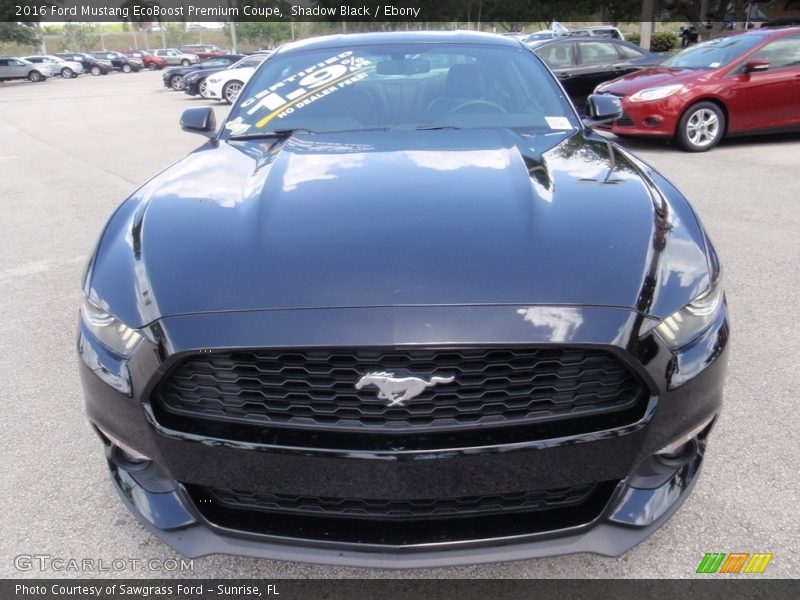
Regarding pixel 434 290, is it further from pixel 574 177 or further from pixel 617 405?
pixel 574 177

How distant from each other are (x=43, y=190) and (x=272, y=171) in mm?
6590

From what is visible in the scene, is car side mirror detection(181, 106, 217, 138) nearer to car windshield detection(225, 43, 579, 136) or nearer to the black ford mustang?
car windshield detection(225, 43, 579, 136)

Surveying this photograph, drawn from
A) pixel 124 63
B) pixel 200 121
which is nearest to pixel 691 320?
pixel 200 121

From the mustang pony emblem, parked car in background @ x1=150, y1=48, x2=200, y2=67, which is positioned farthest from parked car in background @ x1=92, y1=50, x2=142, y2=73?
the mustang pony emblem

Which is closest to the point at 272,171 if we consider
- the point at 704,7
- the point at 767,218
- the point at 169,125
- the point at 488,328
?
the point at 488,328

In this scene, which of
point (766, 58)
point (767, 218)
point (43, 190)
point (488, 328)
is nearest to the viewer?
point (488, 328)

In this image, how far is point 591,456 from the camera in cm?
167

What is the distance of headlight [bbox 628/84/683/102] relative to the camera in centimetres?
855

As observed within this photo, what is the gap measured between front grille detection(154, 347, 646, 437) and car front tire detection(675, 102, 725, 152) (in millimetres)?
7933

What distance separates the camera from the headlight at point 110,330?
177 cm

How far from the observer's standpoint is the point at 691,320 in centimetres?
181

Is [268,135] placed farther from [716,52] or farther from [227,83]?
[227,83]

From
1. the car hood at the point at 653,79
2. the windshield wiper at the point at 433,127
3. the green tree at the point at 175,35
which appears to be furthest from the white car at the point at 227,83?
the green tree at the point at 175,35

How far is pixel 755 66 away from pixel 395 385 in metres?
8.75
